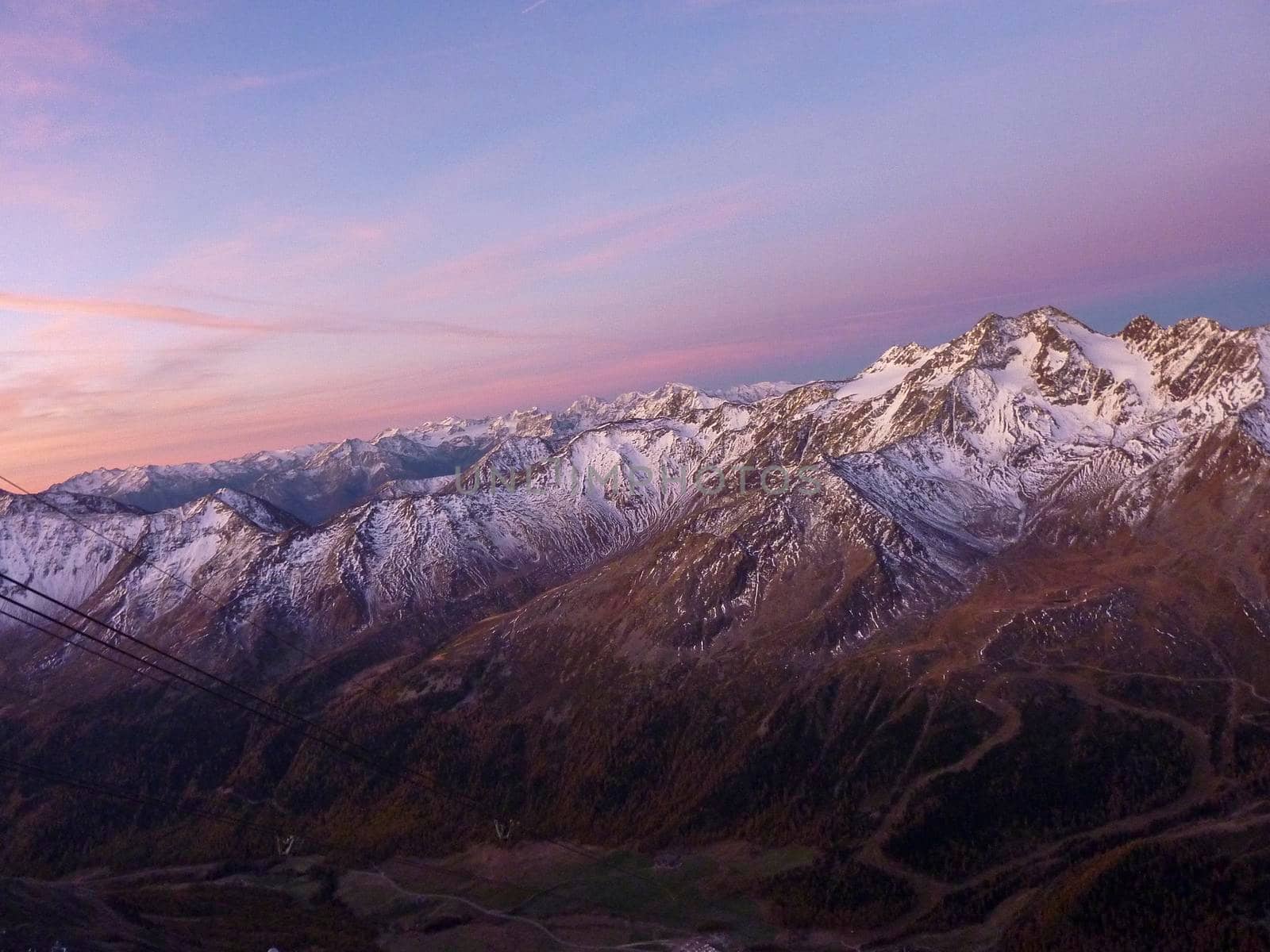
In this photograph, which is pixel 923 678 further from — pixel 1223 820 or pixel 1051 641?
pixel 1223 820

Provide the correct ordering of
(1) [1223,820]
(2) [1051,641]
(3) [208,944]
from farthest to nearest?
1. (2) [1051,641]
2. (1) [1223,820]
3. (3) [208,944]

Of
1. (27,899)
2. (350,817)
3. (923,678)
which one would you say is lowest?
(350,817)

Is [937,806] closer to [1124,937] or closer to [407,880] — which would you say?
[1124,937]

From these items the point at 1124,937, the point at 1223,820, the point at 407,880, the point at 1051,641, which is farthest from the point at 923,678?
the point at 407,880

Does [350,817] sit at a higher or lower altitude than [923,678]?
lower

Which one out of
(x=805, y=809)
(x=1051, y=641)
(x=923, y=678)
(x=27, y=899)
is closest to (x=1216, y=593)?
(x=1051, y=641)

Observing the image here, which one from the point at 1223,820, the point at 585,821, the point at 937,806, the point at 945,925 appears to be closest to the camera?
the point at 945,925

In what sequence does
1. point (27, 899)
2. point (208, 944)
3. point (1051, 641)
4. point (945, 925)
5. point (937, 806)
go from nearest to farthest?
point (27, 899) < point (208, 944) < point (945, 925) < point (937, 806) < point (1051, 641)

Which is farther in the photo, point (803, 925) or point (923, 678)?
point (923, 678)

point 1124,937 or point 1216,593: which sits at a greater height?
point 1216,593
